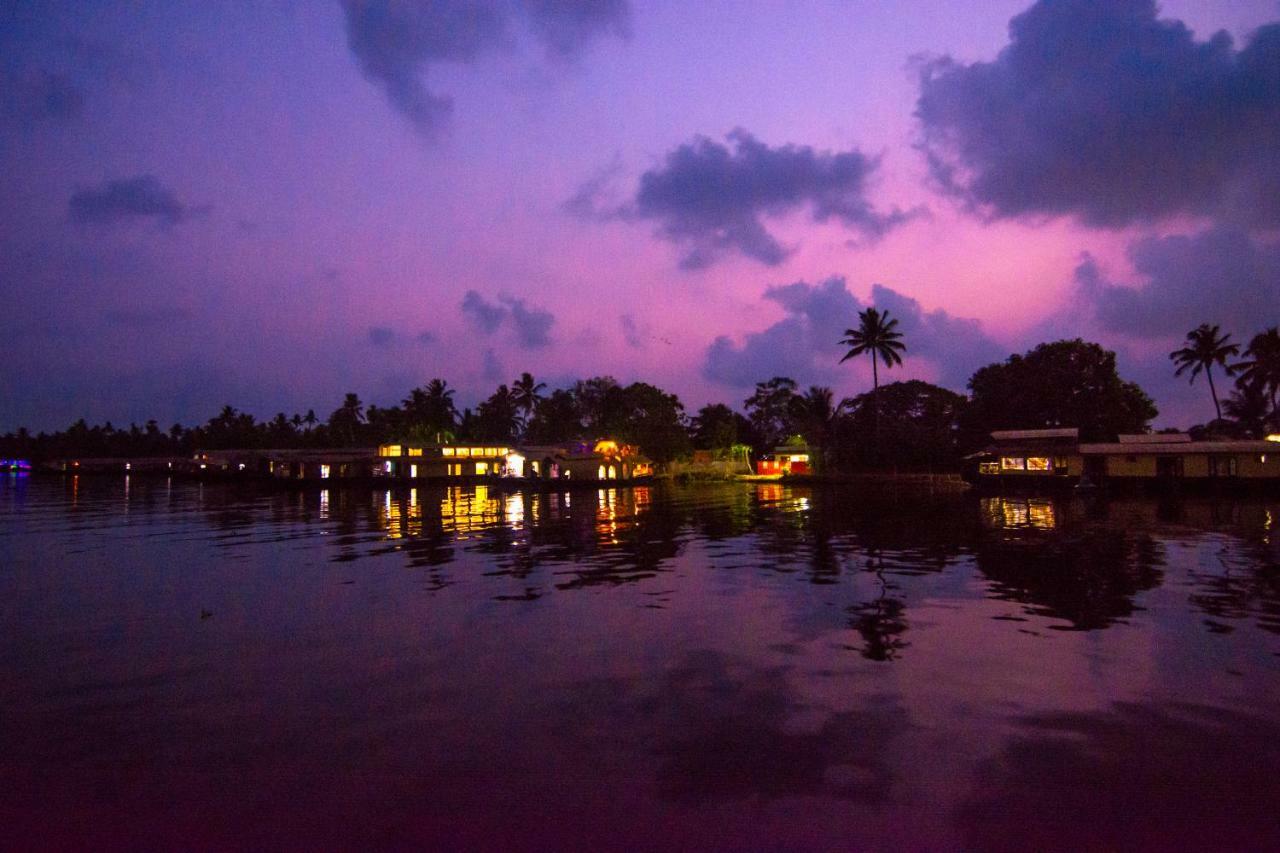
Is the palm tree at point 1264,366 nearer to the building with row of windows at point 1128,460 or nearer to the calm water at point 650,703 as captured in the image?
the building with row of windows at point 1128,460

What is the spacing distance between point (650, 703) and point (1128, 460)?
50874 millimetres

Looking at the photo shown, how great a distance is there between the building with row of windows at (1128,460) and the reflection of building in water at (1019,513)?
680cm

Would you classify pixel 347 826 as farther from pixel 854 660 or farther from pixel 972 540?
pixel 972 540

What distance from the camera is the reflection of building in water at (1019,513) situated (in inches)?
1251

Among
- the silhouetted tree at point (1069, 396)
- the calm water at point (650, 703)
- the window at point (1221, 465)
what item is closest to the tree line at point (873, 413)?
the silhouetted tree at point (1069, 396)

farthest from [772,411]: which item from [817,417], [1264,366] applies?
[1264,366]

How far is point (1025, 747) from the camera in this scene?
8484mm

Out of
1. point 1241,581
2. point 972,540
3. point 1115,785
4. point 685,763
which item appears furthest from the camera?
point 972,540

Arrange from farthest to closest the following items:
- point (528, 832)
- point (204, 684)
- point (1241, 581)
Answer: point (1241, 581), point (204, 684), point (528, 832)

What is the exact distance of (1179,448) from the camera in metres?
47.9

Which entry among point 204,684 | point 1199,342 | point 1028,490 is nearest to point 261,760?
point 204,684

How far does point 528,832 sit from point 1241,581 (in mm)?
18469

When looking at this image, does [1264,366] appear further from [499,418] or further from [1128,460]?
[499,418]

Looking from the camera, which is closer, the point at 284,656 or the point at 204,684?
the point at 204,684
